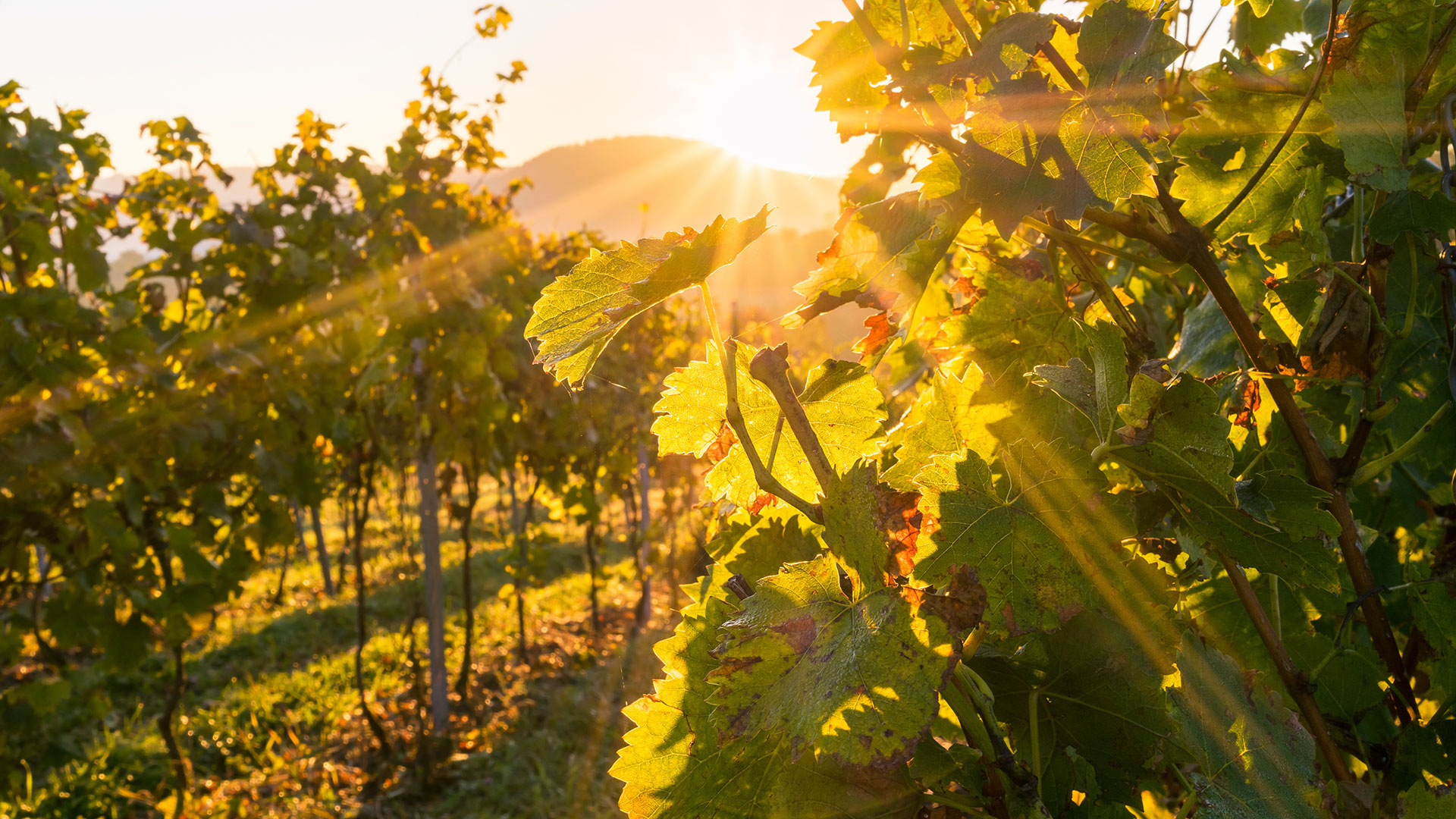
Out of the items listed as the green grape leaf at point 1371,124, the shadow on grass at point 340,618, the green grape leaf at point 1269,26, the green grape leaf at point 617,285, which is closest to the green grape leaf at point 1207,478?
the green grape leaf at point 617,285

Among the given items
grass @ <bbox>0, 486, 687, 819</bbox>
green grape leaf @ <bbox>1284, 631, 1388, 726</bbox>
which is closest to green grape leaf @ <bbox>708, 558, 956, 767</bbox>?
green grape leaf @ <bbox>1284, 631, 1388, 726</bbox>

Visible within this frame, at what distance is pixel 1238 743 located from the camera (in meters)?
0.60

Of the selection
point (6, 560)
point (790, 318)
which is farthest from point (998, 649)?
point (6, 560)

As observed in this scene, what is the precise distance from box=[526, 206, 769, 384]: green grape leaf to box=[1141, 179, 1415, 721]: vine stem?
0.31 meters

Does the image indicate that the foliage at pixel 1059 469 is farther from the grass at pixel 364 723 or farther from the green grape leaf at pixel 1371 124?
the grass at pixel 364 723

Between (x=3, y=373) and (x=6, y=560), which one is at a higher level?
(x=3, y=373)

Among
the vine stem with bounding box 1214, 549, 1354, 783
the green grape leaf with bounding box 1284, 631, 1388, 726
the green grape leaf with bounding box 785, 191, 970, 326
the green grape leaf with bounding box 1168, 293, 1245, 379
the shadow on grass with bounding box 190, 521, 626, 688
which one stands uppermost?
the green grape leaf with bounding box 785, 191, 970, 326

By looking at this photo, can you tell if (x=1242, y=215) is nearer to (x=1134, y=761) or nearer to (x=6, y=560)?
(x=1134, y=761)

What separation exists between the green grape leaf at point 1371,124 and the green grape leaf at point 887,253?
44 centimetres

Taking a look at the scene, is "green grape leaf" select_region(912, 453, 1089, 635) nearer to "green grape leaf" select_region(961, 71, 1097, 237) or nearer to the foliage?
the foliage

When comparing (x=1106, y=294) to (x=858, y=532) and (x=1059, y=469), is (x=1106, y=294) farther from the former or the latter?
(x=858, y=532)

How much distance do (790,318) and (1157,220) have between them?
421mm

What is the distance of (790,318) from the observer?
617 millimetres

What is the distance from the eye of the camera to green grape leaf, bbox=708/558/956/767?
44 centimetres
